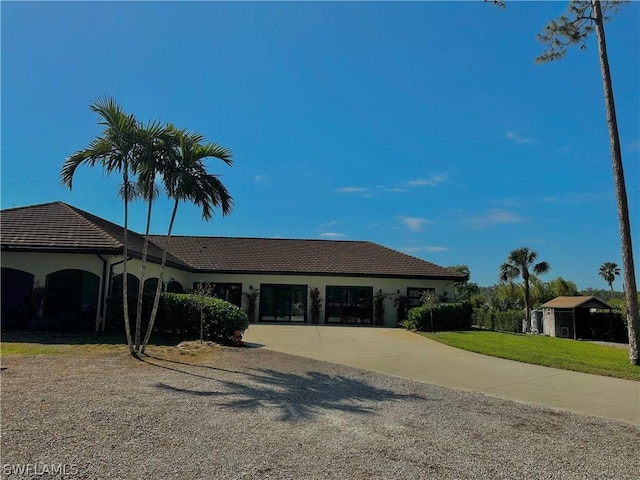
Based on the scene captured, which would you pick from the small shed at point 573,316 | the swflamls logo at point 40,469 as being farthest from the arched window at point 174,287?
the small shed at point 573,316

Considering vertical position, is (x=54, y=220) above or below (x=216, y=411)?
above

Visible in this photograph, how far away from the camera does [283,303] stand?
83.4 feet

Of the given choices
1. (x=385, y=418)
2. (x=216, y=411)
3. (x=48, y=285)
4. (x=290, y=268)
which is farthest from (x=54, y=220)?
(x=385, y=418)

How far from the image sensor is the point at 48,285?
15109 mm

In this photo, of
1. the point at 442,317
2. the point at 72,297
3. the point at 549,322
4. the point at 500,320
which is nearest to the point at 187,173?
the point at 72,297

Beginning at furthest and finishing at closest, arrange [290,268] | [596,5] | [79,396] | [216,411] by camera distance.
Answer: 1. [290,268]
2. [596,5]
3. [79,396]
4. [216,411]

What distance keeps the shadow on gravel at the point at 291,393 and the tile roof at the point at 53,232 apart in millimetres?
8032

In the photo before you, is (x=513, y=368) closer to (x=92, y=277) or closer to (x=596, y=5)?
(x=596, y=5)

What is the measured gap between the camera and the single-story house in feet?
49.0

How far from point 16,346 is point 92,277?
172 inches

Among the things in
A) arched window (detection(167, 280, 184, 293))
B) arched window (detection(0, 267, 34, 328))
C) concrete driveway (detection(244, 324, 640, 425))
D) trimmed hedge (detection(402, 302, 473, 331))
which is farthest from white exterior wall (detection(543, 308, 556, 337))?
arched window (detection(0, 267, 34, 328))

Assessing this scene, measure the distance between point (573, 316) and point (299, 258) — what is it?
18791 mm

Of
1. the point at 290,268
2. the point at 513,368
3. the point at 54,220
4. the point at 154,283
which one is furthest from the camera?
the point at 290,268

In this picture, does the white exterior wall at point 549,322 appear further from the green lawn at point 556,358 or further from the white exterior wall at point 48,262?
the white exterior wall at point 48,262
